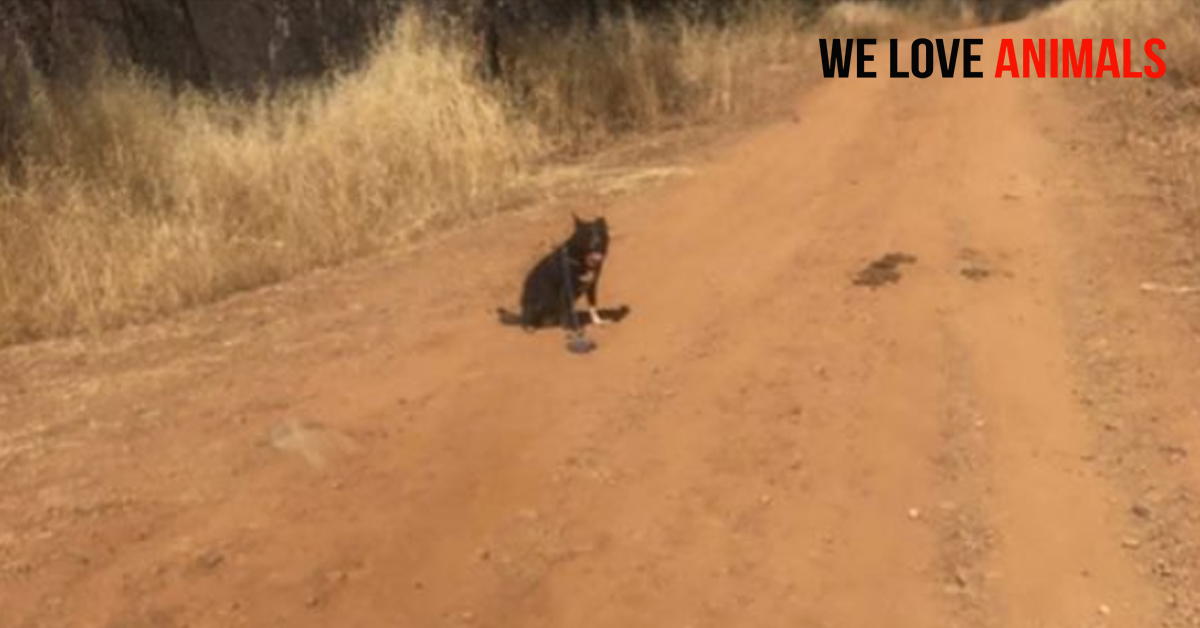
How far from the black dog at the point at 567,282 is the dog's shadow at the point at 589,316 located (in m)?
0.02

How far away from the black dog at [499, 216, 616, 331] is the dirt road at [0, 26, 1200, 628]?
0.14 meters

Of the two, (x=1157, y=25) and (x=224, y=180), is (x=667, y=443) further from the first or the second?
(x=1157, y=25)

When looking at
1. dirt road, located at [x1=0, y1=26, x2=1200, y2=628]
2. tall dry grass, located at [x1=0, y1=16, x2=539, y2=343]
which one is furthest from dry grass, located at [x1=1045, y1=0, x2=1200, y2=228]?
tall dry grass, located at [x1=0, y1=16, x2=539, y2=343]

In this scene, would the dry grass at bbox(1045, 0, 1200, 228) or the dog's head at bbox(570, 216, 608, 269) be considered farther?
the dry grass at bbox(1045, 0, 1200, 228)

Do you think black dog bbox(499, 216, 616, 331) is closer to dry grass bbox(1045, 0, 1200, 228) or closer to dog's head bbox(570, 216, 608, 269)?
dog's head bbox(570, 216, 608, 269)

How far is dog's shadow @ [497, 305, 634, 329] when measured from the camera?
5.72m

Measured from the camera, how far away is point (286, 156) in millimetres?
8664

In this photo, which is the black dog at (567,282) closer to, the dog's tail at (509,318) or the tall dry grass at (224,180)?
the dog's tail at (509,318)

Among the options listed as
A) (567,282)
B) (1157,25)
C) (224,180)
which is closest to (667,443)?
(567,282)

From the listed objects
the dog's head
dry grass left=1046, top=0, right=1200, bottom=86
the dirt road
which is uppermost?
the dog's head

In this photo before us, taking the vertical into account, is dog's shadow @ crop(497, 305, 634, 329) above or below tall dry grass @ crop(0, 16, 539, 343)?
below

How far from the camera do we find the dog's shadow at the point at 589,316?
5723mm

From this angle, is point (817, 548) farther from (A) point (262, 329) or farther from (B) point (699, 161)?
(B) point (699, 161)

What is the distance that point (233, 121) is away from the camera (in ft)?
32.0
